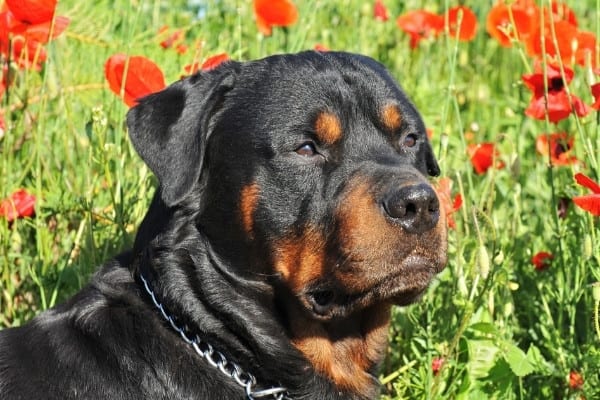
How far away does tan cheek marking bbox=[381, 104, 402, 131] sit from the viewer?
3.65 metres

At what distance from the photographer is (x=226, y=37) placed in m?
6.37

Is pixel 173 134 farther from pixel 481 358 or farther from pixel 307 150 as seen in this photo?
pixel 481 358

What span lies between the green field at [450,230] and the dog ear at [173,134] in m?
0.50

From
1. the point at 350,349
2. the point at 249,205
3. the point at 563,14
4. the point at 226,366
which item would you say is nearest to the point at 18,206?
the point at 249,205

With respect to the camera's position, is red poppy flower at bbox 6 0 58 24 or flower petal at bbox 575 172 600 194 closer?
flower petal at bbox 575 172 600 194

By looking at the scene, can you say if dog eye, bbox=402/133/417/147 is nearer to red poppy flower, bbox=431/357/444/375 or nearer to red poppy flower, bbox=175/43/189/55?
red poppy flower, bbox=431/357/444/375

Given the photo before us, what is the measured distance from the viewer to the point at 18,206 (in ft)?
13.9

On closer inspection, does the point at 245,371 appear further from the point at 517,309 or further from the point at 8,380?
the point at 517,309

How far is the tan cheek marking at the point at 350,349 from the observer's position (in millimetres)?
3611

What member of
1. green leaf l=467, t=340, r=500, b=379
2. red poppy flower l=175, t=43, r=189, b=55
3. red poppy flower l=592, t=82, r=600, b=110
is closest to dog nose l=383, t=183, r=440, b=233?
red poppy flower l=592, t=82, r=600, b=110

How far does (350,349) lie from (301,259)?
0.45 meters

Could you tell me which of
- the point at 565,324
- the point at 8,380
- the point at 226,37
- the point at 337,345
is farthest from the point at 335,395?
the point at 226,37

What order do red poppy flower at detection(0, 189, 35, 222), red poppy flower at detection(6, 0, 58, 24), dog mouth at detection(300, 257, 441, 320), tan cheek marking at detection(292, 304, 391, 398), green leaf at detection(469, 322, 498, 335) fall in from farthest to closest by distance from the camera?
red poppy flower at detection(0, 189, 35, 222) < green leaf at detection(469, 322, 498, 335) < red poppy flower at detection(6, 0, 58, 24) < tan cheek marking at detection(292, 304, 391, 398) < dog mouth at detection(300, 257, 441, 320)

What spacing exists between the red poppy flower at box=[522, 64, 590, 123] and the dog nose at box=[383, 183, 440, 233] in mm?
1086
